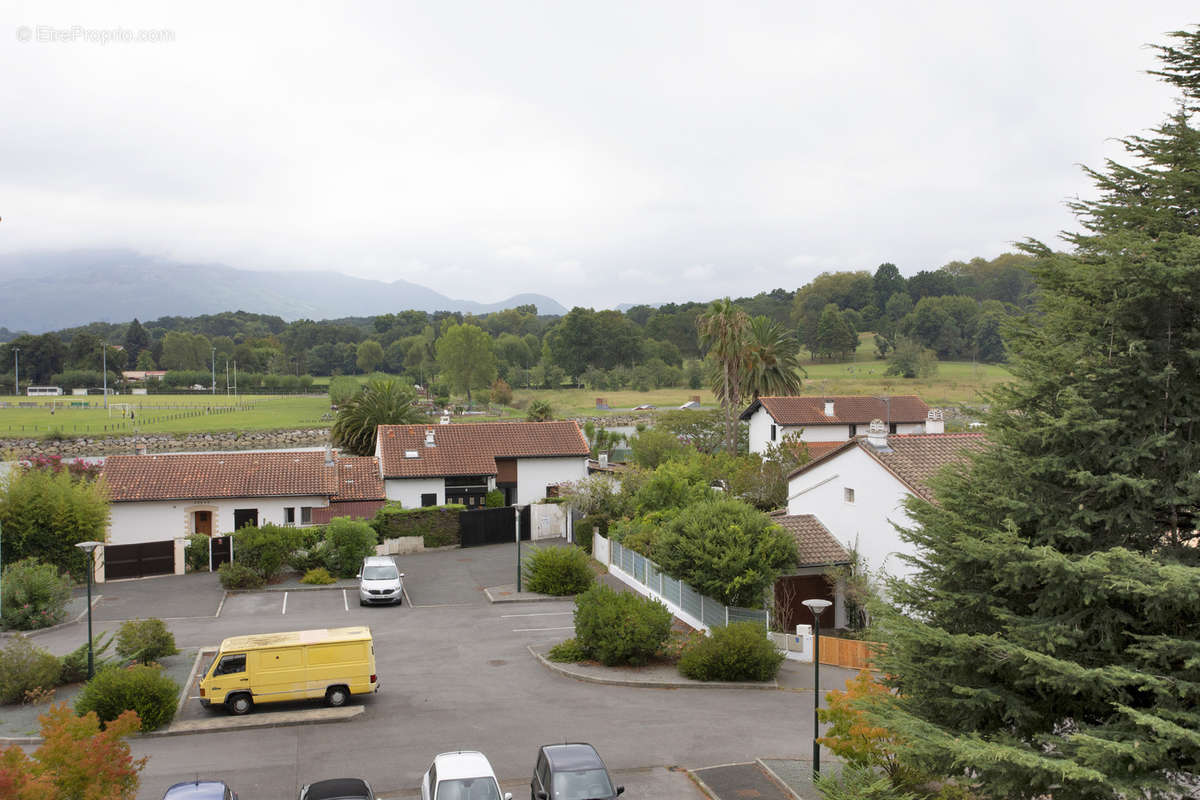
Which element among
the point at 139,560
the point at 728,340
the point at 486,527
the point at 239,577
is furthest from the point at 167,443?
the point at 239,577

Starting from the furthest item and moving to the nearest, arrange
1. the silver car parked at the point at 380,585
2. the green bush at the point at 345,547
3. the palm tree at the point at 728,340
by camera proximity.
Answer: the palm tree at the point at 728,340
the green bush at the point at 345,547
the silver car parked at the point at 380,585

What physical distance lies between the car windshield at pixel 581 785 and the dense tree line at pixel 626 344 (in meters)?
117

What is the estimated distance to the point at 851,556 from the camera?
1093 inches

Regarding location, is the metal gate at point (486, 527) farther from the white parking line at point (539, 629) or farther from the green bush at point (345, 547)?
the white parking line at point (539, 629)

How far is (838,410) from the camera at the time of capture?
188 ft

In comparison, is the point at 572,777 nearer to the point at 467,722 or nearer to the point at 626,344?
the point at 467,722

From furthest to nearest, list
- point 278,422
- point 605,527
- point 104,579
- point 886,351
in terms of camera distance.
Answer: point 886,351 < point 278,422 < point 605,527 < point 104,579

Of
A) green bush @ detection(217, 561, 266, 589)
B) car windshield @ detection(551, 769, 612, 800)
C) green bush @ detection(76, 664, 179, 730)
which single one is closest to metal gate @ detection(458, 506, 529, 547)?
green bush @ detection(217, 561, 266, 589)

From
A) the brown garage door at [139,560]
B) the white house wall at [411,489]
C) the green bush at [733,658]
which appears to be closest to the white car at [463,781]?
the green bush at [733,658]

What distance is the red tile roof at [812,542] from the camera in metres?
27.6

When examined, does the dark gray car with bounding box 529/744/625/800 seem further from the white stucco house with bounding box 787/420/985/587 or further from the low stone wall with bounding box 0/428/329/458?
the low stone wall with bounding box 0/428/329/458

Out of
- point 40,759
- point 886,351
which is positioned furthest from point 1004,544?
point 886,351

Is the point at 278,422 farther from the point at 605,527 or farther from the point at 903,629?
the point at 903,629

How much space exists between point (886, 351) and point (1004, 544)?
136m
